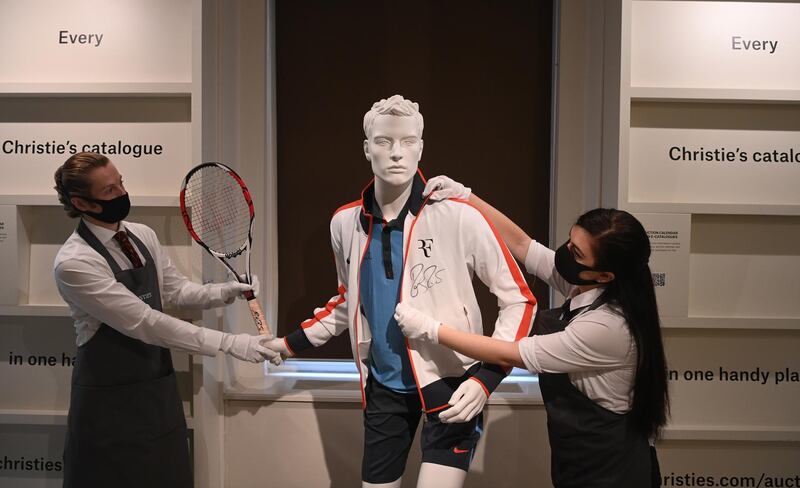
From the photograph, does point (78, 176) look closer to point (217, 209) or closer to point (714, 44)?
point (217, 209)

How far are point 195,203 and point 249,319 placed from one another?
725 mm

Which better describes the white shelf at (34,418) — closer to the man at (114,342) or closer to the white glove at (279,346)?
the man at (114,342)

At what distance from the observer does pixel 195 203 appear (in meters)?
2.36

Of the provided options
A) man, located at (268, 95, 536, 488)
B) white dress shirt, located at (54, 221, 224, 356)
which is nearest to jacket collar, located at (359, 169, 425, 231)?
man, located at (268, 95, 536, 488)

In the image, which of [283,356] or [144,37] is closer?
[283,356]

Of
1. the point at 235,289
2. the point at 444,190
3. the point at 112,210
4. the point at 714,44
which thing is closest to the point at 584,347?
the point at 444,190

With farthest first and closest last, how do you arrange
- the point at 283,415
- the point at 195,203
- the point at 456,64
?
the point at 456,64, the point at 283,415, the point at 195,203

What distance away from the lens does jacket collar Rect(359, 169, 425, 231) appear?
1977 mm

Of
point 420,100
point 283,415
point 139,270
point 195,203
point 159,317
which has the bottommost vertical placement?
point 283,415

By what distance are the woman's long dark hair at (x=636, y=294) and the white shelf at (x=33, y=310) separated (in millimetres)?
1896

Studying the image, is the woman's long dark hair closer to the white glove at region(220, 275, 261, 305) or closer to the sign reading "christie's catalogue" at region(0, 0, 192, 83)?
the white glove at region(220, 275, 261, 305)

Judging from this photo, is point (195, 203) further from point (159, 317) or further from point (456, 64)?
point (456, 64)

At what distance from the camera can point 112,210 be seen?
210 centimetres

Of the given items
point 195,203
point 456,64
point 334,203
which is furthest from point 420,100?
point 195,203
